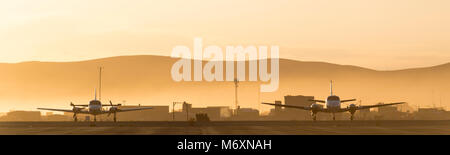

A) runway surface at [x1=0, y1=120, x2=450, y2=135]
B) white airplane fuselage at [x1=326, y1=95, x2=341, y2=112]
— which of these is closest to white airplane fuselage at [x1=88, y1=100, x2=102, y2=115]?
runway surface at [x1=0, y1=120, x2=450, y2=135]

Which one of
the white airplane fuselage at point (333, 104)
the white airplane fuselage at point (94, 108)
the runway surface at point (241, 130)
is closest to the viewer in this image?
the runway surface at point (241, 130)

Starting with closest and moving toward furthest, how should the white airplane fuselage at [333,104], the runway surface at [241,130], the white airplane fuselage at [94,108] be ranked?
the runway surface at [241,130] → the white airplane fuselage at [333,104] → the white airplane fuselage at [94,108]

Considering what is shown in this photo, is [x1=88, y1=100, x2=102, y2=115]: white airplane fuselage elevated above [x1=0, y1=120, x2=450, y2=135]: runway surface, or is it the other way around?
[x1=88, y1=100, x2=102, y2=115]: white airplane fuselage

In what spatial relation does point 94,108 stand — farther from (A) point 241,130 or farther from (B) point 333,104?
(A) point 241,130

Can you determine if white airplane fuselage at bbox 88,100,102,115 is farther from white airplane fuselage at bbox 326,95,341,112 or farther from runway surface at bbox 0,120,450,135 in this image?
white airplane fuselage at bbox 326,95,341,112

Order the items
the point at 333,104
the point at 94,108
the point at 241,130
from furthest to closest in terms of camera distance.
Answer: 1. the point at 94,108
2. the point at 333,104
3. the point at 241,130

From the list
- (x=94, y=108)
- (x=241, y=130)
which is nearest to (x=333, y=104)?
(x=241, y=130)

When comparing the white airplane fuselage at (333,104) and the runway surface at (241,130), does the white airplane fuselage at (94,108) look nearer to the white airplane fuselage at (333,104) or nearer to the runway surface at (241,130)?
the runway surface at (241,130)

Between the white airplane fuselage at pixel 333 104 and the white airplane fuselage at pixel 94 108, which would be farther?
the white airplane fuselage at pixel 94 108

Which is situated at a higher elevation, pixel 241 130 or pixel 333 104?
pixel 333 104

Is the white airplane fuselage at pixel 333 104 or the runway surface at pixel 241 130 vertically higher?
the white airplane fuselage at pixel 333 104

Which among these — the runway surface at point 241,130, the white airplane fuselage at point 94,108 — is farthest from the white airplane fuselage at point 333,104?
the white airplane fuselage at point 94,108
